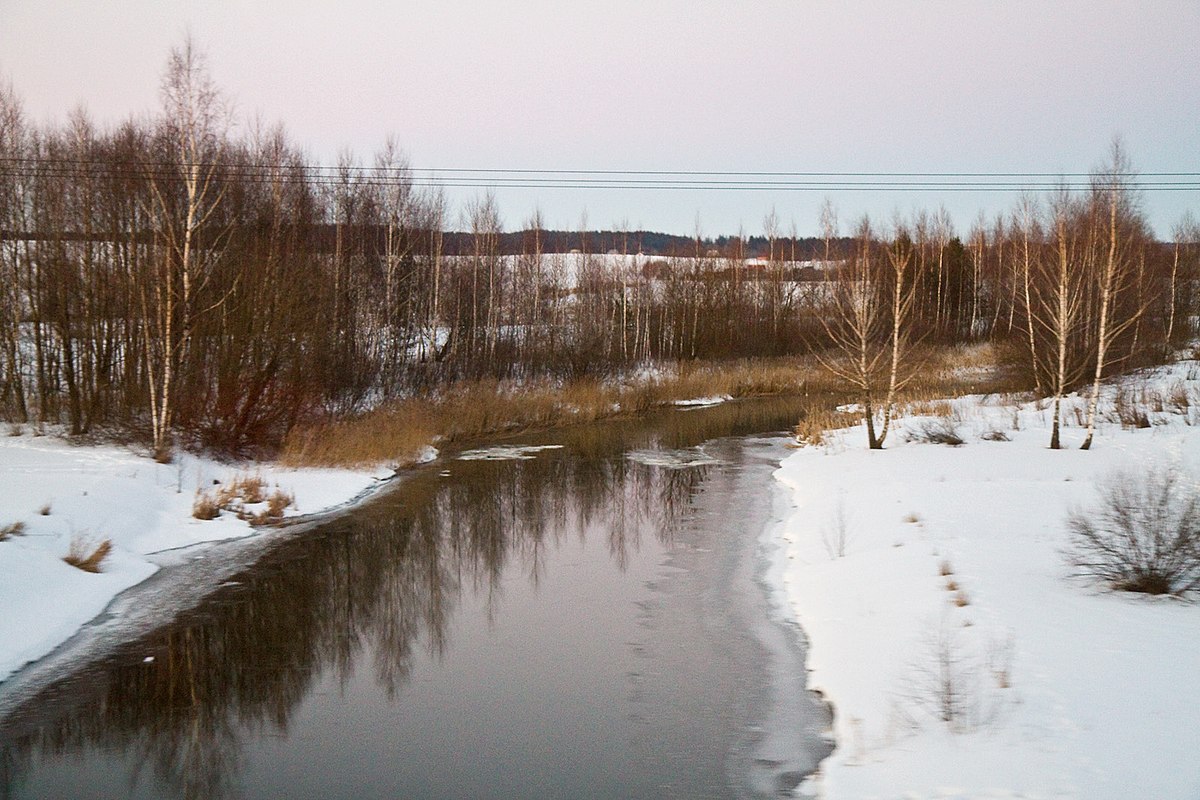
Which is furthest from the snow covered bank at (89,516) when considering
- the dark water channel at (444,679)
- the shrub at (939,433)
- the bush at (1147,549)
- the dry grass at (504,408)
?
the shrub at (939,433)

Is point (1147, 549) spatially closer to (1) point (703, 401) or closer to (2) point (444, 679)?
(2) point (444, 679)

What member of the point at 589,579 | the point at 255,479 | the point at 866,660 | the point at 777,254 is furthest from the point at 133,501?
the point at 777,254

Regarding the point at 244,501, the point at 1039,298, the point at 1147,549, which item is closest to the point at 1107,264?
the point at 1039,298

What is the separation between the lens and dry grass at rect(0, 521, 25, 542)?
11.3m

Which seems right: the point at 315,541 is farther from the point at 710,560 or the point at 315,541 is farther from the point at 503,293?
the point at 503,293

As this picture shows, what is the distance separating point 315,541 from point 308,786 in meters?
8.59

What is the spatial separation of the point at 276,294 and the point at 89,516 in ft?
34.6

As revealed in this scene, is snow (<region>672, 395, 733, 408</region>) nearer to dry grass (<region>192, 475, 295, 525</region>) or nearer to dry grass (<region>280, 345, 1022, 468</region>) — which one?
dry grass (<region>280, 345, 1022, 468</region>)

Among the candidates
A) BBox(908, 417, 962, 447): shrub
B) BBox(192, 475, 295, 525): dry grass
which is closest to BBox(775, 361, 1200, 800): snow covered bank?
BBox(908, 417, 962, 447): shrub

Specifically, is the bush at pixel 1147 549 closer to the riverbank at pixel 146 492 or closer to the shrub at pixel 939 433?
the riverbank at pixel 146 492

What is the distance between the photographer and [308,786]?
6641mm

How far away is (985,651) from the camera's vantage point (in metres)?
7.81

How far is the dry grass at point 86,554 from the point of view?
11.7 meters

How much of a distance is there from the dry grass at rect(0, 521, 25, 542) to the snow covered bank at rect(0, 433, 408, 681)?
16 millimetres
